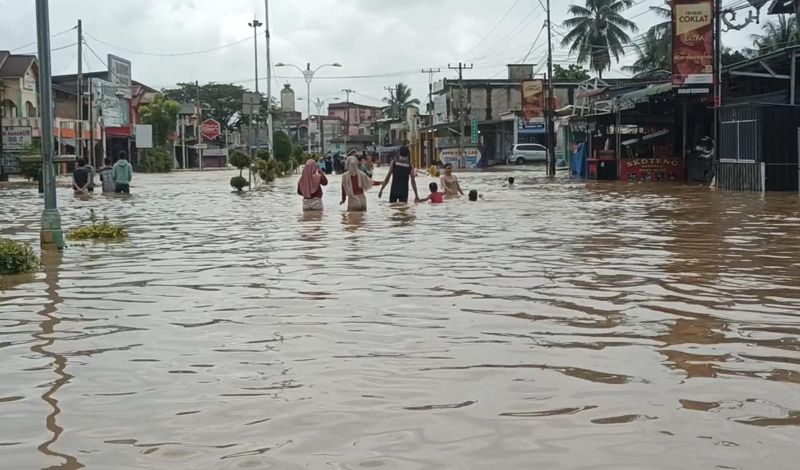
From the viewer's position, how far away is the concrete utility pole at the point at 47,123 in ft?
41.7

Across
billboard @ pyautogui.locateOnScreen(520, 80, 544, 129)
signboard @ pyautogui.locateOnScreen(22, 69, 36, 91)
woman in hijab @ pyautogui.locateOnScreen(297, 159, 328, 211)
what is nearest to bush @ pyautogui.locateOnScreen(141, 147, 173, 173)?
signboard @ pyautogui.locateOnScreen(22, 69, 36, 91)

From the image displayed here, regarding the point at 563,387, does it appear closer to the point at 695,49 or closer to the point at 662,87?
the point at 695,49

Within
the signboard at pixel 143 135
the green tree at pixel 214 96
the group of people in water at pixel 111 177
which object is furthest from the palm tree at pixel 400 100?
the group of people in water at pixel 111 177

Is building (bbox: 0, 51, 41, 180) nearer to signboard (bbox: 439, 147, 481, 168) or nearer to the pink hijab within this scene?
signboard (bbox: 439, 147, 481, 168)

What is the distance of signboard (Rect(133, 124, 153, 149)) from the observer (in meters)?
75.0

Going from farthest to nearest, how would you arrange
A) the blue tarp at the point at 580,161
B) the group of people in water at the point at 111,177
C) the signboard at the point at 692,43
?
the blue tarp at the point at 580,161 → the group of people in water at the point at 111,177 → the signboard at the point at 692,43

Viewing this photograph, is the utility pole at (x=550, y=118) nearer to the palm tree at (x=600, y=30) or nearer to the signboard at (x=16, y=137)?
the palm tree at (x=600, y=30)

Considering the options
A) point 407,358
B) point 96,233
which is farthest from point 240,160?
point 407,358

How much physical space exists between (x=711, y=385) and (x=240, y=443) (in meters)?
2.62

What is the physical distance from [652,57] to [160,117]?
3925 centimetres

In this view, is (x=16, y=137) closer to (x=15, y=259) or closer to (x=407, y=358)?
(x=15, y=259)

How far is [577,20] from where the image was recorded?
228 feet

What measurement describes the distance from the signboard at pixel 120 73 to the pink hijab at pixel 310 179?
178 feet

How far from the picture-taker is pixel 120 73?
7375 cm
